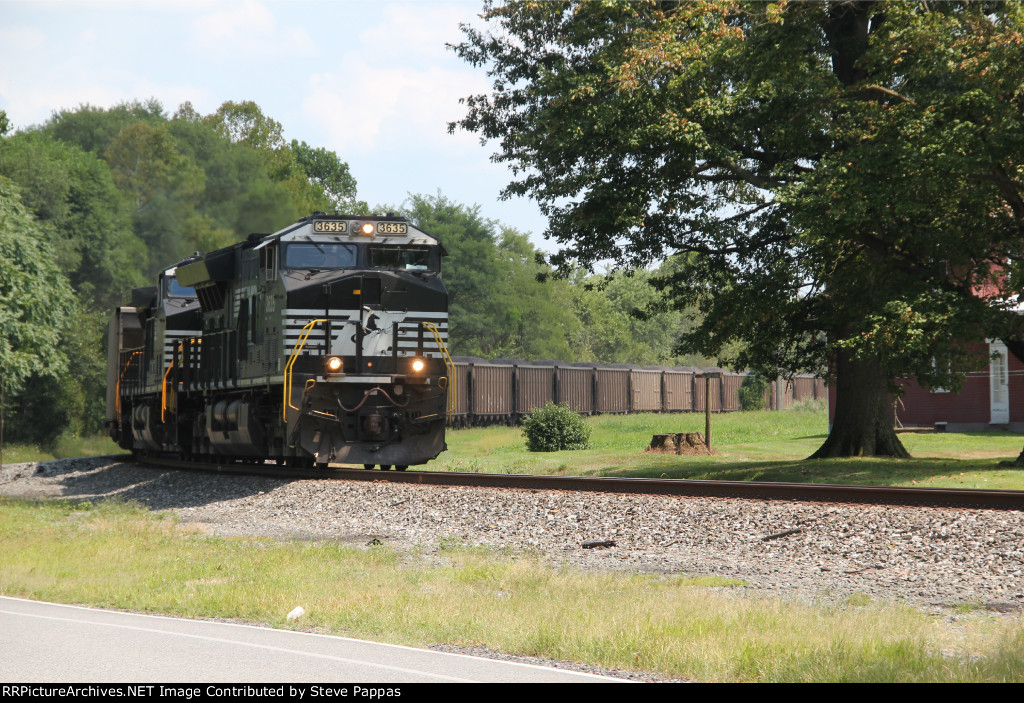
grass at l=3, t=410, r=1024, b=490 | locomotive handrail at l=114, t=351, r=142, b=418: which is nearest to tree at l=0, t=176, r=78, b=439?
grass at l=3, t=410, r=1024, b=490

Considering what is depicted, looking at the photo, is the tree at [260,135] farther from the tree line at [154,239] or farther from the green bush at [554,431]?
the green bush at [554,431]

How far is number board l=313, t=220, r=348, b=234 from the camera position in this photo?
59.8 ft

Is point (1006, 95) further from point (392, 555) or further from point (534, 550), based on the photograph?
point (392, 555)

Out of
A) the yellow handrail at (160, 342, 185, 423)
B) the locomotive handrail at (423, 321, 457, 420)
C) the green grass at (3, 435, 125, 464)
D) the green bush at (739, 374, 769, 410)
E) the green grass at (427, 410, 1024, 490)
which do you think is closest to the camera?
the locomotive handrail at (423, 321, 457, 420)

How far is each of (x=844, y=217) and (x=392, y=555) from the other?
34.0 ft

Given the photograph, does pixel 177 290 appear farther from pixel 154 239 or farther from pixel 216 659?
pixel 154 239

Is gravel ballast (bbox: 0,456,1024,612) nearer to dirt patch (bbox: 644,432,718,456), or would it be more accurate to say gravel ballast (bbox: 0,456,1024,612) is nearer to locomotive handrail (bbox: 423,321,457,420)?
locomotive handrail (bbox: 423,321,457,420)

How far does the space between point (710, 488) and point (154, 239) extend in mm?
57736

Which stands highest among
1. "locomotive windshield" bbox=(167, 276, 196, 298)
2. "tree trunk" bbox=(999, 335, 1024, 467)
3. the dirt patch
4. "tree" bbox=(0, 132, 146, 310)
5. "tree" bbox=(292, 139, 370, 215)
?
"tree" bbox=(292, 139, 370, 215)

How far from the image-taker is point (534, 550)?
39.4 ft

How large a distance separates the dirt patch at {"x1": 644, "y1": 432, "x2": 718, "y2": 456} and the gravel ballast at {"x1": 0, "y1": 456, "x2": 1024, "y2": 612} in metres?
13.5

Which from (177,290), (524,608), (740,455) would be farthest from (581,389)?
(524,608)
